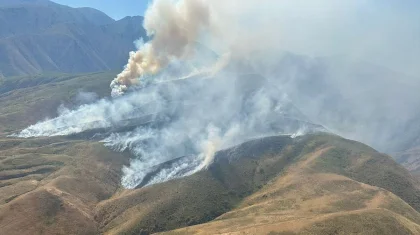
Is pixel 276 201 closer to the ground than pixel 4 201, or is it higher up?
closer to the ground

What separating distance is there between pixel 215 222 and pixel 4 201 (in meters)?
96.7

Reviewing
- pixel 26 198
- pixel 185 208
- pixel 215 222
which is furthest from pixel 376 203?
pixel 26 198

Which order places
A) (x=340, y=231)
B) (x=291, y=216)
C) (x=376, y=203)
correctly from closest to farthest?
1. (x=340, y=231)
2. (x=291, y=216)
3. (x=376, y=203)

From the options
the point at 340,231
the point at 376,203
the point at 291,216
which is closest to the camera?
the point at 340,231

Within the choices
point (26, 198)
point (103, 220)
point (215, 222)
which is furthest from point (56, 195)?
point (215, 222)

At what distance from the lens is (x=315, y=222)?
14975 cm

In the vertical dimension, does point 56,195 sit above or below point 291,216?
above

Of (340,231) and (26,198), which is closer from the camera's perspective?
(340,231)

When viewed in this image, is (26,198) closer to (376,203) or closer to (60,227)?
(60,227)

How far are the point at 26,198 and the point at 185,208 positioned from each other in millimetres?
71629

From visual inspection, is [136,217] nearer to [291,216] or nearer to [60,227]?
[60,227]

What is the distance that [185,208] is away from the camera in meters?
196

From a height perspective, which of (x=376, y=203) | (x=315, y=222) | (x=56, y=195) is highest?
(x=56, y=195)

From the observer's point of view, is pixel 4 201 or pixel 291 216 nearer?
pixel 291 216
